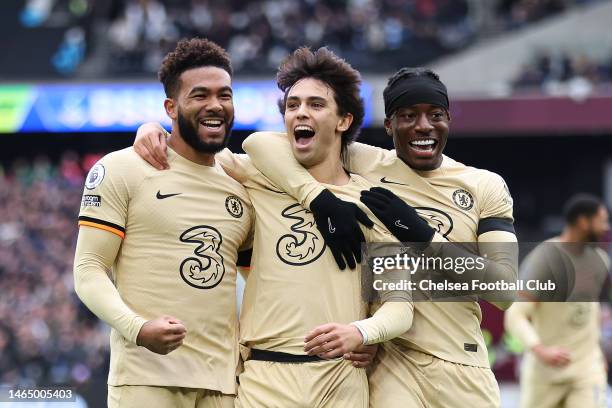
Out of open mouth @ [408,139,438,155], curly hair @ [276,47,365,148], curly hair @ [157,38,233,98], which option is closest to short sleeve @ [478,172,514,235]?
open mouth @ [408,139,438,155]

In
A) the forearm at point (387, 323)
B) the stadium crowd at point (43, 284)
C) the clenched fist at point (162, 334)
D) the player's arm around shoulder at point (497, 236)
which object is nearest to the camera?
the clenched fist at point (162, 334)

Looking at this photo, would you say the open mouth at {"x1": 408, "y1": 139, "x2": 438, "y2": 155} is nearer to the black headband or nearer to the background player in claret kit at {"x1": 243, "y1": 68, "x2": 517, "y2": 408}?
the background player in claret kit at {"x1": 243, "y1": 68, "x2": 517, "y2": 408}

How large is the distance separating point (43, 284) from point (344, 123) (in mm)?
13262

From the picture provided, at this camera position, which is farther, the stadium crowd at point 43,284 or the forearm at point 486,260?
the stadium crowd at point 43,284

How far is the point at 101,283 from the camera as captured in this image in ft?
16.5

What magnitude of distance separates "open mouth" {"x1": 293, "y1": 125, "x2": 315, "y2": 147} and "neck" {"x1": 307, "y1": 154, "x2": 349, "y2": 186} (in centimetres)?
14

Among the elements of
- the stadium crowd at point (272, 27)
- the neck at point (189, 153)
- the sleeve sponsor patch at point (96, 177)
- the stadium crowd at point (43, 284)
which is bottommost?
the sleeve sponsor patch at point (96, 177)

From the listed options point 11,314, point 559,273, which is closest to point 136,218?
point 559,273

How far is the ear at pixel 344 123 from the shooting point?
5.39 m

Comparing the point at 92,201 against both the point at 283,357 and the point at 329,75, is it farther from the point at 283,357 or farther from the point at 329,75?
the point at 329,75

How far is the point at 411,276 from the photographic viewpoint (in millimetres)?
5207

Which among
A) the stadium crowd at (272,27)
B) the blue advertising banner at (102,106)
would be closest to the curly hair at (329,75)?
the blue advertising banner at (102,106)

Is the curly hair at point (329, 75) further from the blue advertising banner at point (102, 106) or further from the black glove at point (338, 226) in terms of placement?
the blue advertising banner at point (102, 106)

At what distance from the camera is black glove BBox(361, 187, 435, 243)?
16.8 feet
